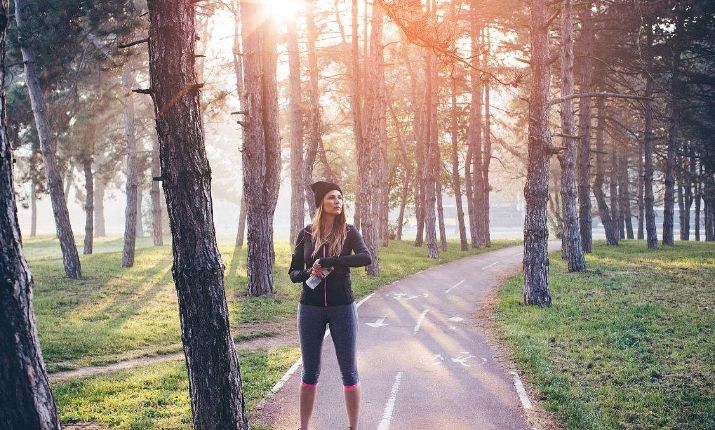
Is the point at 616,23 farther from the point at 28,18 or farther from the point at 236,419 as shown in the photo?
the point at 236,419

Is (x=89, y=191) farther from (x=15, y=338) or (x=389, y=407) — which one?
(x=15, y=338)

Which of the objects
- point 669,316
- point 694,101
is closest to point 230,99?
point 694,101

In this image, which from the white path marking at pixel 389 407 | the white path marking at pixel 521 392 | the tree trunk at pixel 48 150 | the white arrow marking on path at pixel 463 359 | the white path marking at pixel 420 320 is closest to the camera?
the white path marking at pixel 389 407

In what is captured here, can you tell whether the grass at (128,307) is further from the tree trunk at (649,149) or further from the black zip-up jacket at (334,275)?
the tree trunk at (649,149)

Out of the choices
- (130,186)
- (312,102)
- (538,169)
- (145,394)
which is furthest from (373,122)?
(145,394)

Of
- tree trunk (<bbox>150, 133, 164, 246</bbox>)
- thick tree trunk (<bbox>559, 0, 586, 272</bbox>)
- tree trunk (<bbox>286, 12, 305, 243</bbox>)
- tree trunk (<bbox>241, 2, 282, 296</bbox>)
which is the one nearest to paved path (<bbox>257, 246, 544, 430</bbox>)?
tree trunk (<bbox>241, 2, 282, 296</bbox>)

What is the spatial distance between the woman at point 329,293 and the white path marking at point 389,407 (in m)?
1.11

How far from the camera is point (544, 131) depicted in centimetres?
1477

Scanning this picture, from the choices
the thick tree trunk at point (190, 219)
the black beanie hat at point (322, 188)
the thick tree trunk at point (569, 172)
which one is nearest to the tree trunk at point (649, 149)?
the thick tree trunk at point (569, 172)

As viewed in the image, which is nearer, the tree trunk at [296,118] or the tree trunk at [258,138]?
the tree trunk at [258,138]

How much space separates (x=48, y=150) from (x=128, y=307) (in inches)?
295

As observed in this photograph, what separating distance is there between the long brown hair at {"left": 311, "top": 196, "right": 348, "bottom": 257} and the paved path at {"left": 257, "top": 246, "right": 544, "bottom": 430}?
2.30 metres

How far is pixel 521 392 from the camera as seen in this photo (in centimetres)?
827

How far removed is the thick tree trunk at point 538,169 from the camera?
14805 mm
